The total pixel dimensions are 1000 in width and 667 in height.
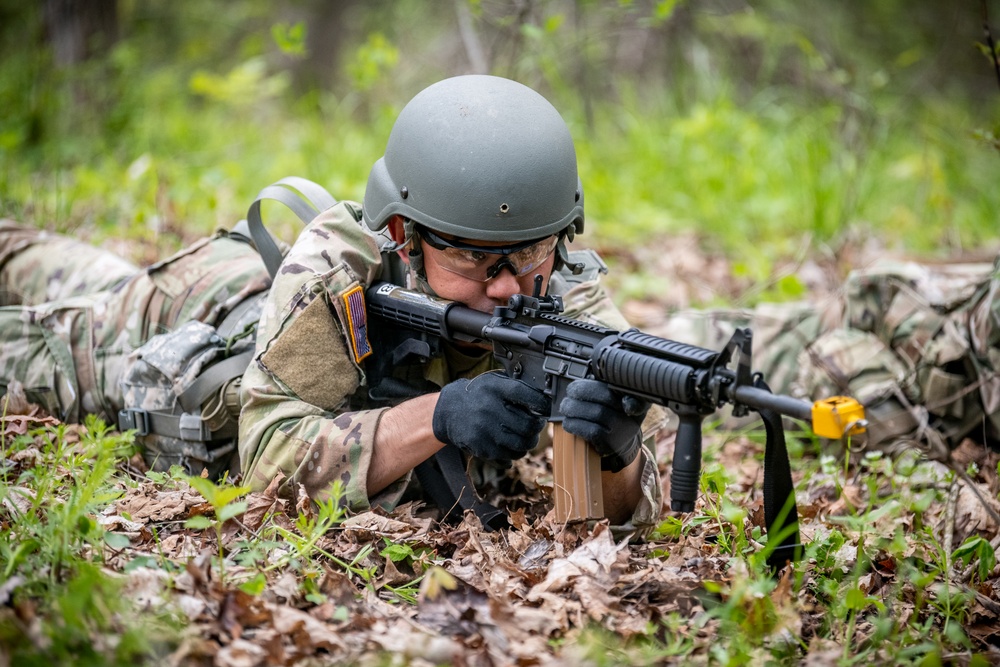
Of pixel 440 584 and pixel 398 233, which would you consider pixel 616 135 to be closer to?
pixel 398 233

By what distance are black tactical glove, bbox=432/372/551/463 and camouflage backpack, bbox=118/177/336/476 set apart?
102 cm

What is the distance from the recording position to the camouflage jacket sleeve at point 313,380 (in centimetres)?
292

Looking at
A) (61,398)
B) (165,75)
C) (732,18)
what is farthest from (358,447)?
(165,75)

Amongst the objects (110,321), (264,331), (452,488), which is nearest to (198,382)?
(264,331)

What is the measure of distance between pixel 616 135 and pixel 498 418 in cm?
686

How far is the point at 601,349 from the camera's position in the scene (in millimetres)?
2541

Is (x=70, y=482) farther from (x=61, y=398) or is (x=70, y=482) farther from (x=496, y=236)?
(x=496, y=236)

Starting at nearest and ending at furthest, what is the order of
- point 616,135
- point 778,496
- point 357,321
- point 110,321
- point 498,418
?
point 778,496 → point 498,418 → point 357,321 → point 110,321 → point 616,135

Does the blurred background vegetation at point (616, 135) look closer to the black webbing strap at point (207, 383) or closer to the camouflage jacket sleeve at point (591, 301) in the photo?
the black webbing strap at point (207, 383)

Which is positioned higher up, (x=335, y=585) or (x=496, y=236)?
(x=496, y=236)

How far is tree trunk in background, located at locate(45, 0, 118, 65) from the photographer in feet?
25.1

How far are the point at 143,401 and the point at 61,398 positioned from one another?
0.57 metres

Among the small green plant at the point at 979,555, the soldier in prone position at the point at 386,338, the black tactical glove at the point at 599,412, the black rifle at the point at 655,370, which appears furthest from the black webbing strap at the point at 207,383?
the small green plant at the point at 979,555

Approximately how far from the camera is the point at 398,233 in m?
3.19
